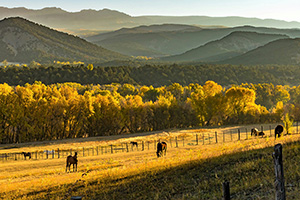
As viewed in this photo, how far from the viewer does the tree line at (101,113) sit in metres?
84.8

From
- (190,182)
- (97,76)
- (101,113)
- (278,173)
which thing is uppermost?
(97,76)

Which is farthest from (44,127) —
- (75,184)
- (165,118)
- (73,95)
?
(75,184)

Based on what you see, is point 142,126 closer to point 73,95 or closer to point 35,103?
point 73,95

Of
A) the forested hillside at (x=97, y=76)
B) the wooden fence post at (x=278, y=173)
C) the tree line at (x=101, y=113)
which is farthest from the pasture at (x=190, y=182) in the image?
the forested hillside at (x=97, y=76)

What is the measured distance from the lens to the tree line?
84.8m

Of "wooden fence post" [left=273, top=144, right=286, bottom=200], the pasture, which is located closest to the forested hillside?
the pasture

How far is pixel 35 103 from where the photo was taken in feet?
283

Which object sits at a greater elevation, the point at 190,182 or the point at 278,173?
the point at 278,173

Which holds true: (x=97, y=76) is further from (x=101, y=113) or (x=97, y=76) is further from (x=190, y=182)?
(x=190, y=182)

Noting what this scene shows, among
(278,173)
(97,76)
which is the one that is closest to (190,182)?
(278,173)

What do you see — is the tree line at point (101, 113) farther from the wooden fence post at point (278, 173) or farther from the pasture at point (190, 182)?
the wooden fence post at point (278, 173)

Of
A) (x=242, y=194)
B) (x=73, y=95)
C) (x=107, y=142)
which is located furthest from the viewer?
(x=73, y=95)

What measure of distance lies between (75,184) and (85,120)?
230 feet

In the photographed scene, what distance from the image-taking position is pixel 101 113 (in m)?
93.2
